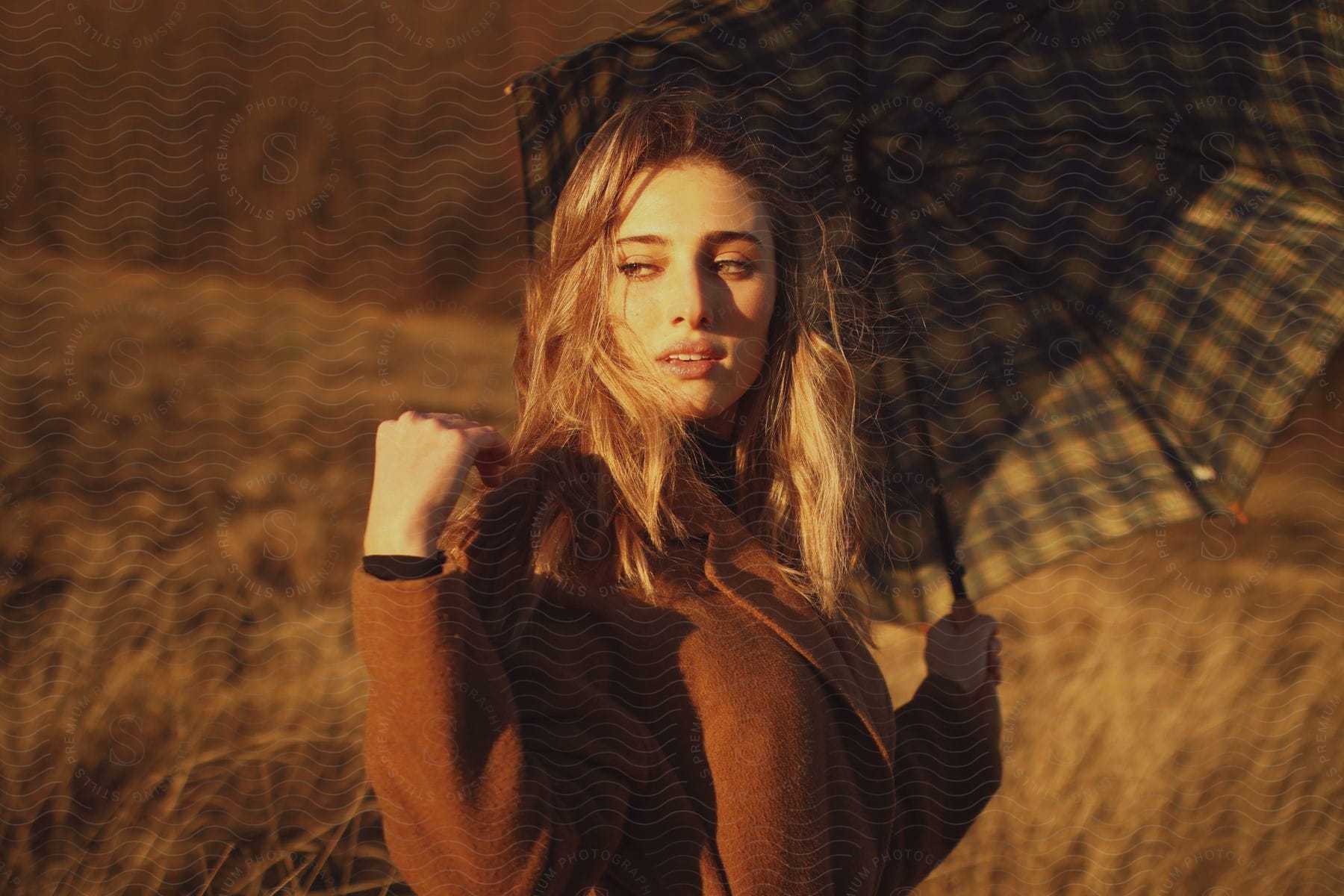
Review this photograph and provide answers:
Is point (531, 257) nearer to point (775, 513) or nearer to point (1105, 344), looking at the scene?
point (775, 513)

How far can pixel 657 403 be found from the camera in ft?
4.67

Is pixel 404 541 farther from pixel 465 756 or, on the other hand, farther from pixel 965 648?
pixel 965 648

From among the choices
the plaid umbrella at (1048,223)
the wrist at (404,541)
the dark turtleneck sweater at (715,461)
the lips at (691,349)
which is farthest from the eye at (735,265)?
the wrist at (404,541)

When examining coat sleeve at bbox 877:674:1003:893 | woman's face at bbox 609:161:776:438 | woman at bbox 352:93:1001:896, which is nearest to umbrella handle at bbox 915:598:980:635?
coat sleeve at bbox 877:674:1003:893

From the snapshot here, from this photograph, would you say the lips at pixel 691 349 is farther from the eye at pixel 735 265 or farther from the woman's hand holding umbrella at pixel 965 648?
the woman's hand holding umbrella at pixel 965 648

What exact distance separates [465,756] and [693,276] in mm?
653

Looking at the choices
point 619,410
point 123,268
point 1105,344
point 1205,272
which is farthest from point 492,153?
point 1205,272

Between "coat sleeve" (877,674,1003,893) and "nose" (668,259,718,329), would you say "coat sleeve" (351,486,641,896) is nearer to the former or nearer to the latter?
"nose" (668,259,718,329)

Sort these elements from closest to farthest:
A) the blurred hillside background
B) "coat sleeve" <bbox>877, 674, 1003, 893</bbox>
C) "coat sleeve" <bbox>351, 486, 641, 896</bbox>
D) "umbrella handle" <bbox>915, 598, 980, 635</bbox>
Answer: "coat sleeve" <bbox>351, 486, 641, 896</bbox>, "coat sleeve" <bbox>877, 674, 1003, 893</bbox>, the blurred hillside background, "umbrella handle" <bbox>915, 598, 980, 635</bbox>

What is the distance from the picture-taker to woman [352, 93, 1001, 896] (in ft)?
3.56

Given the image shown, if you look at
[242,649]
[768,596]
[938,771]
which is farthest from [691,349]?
[242,649]

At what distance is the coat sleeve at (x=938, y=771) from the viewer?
1.65 m

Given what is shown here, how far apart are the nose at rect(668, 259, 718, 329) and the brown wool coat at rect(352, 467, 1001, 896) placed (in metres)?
0.25

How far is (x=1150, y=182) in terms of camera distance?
76.2 inches
